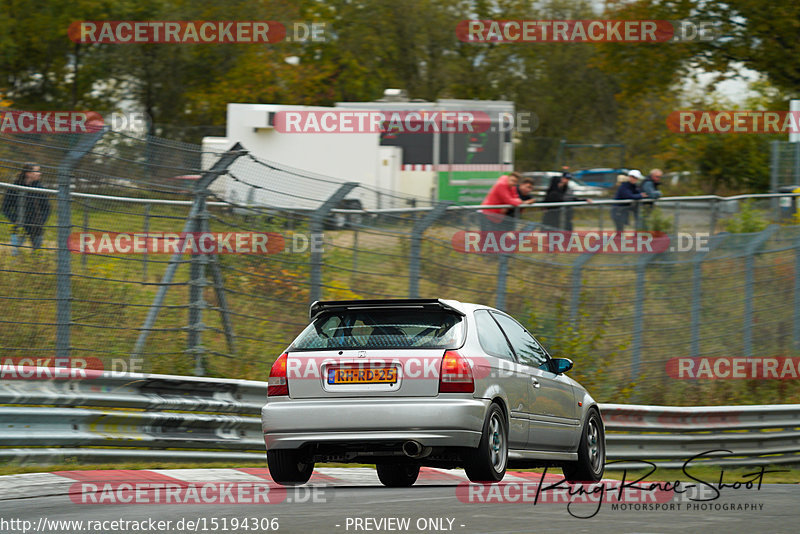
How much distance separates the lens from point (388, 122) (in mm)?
32156

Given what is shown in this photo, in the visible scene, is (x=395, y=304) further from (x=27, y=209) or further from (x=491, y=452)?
(x=27, y=209)

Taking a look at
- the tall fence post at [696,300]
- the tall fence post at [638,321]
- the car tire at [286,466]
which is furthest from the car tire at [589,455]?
the tall fence post at [696,300]

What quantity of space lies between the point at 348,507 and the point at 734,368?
449 inches

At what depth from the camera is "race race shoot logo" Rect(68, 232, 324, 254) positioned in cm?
→ 1208

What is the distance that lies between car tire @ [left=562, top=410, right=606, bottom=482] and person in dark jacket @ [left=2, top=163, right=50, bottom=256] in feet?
16.5

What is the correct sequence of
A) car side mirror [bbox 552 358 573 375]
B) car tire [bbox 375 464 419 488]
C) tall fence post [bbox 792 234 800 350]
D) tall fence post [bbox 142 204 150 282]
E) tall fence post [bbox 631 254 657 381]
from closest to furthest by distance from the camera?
car tire [bbox 375 464 419 488], car side mirror [bbox 552 358 573 375], tall fence post [bbox 142 204 150 282], tall fence post [bbox 631 254 657 381], tall fence post [bbox 792 234 800 350]

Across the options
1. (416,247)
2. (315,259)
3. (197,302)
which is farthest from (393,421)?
(416,247)

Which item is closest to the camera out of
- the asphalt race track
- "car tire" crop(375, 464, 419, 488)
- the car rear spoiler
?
the asphalt race track

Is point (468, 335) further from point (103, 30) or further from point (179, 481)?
point (103, 30)

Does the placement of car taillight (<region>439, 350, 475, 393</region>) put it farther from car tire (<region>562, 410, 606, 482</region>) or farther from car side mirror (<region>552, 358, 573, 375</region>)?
car tire (<region>562, 410, 606, 482</region>)

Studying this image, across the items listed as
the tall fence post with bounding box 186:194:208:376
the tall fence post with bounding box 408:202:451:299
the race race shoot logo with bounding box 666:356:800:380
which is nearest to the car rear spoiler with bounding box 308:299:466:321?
the tall fence post with bounding box 186:194:208:376

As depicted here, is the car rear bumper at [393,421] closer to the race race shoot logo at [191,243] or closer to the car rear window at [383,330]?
the car rear window at [383,330]

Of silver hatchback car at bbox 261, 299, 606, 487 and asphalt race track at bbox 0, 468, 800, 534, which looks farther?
silver hatchback car at bbox 261, 299, 606, 487

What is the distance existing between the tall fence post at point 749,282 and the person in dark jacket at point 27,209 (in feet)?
35.0
